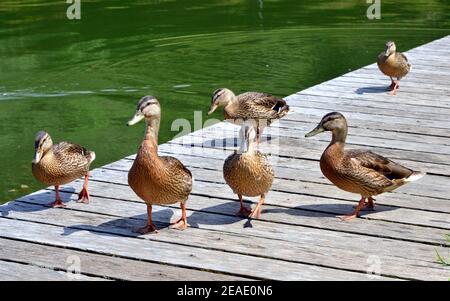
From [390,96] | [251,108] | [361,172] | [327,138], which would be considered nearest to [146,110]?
[361,172]

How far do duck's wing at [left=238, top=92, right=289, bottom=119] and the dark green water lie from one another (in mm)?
1733

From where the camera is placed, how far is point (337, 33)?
54.6 ft

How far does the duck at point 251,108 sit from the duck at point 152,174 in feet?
8.84

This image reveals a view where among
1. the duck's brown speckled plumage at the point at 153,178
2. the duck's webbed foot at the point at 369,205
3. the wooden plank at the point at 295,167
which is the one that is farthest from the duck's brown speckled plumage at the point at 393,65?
the duck's brown speckled plumage at the point at 153,178

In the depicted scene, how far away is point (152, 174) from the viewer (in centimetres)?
500

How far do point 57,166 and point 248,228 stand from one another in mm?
1416

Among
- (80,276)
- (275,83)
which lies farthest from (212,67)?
(80,276)

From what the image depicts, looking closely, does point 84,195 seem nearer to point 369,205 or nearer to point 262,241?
point 262,241

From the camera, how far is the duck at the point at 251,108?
309 inches

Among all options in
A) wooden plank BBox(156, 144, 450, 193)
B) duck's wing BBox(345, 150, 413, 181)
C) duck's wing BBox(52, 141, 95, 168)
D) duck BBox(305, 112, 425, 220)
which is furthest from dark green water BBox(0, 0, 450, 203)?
duck's wing BBox(345, 150, 413, 181)

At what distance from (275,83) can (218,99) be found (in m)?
4.64

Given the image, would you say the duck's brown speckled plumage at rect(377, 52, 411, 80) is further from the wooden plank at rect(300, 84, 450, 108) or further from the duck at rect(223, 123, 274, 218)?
the duck at rect(223, 123, 274, 218)

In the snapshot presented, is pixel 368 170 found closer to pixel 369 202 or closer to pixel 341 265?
pixel 369 202

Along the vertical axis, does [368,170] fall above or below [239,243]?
above
